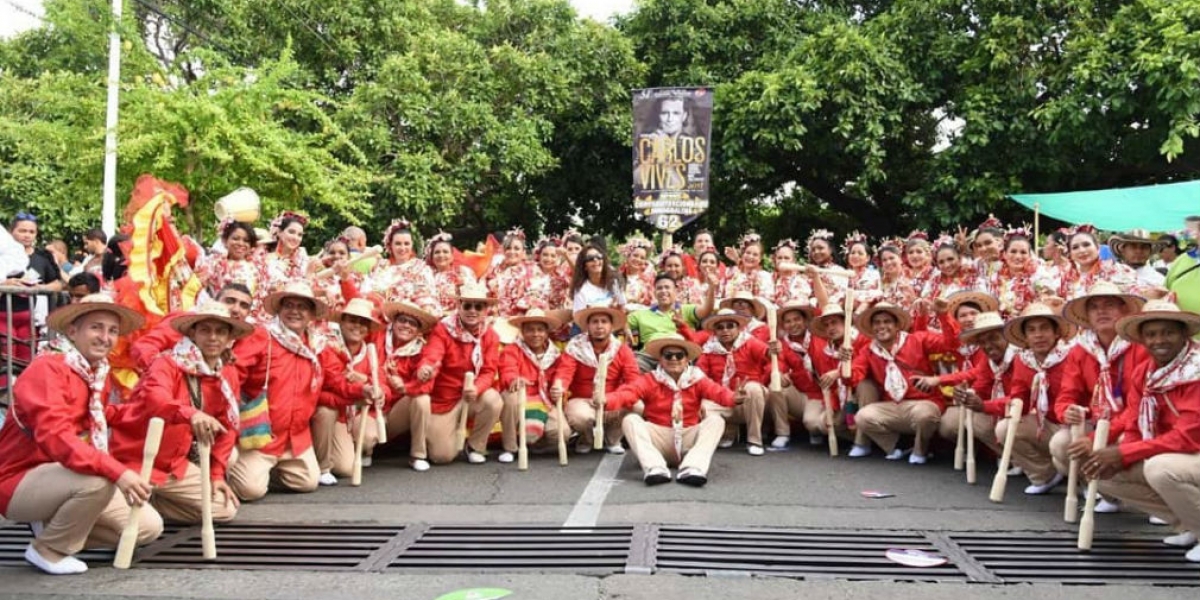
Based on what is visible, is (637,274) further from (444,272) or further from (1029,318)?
(1029,318)

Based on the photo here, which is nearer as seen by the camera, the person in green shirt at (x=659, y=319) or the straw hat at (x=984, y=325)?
the straw hat at (x=984, y=325)

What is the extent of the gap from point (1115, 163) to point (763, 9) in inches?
249

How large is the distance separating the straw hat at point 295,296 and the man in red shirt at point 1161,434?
481cm

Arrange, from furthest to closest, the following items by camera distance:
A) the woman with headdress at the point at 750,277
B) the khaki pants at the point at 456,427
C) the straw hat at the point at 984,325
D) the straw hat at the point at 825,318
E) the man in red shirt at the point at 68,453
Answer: the woman with headdress at the point at 750,277 < the straw hat at the point at 825,318 < the khaki pants at the point at 456,427 < the straw hat at the point at 984,325 < the man in red shirt at the point at 68,453

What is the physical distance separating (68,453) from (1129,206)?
1158cm

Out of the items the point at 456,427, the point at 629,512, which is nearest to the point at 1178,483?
the point at 629,512

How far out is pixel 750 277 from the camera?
10.1m

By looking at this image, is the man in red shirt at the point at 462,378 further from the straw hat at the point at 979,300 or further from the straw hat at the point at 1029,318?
the straw hat at the point at 1029,318

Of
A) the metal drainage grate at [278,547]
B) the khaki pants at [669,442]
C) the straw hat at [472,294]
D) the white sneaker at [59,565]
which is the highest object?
the straw hat at [472,294]

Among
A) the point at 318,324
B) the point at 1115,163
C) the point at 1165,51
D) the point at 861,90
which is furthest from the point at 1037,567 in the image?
the point at 1115,163

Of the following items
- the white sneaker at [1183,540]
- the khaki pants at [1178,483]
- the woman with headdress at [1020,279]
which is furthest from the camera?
the woman with headdress at [1020,279]

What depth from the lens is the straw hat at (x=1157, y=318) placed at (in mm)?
5520

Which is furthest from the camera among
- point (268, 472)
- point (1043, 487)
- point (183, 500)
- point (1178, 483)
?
point (1043, 487)

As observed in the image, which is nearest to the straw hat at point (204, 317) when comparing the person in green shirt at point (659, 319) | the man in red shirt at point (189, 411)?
the man in red shirt at point (189, 411)
